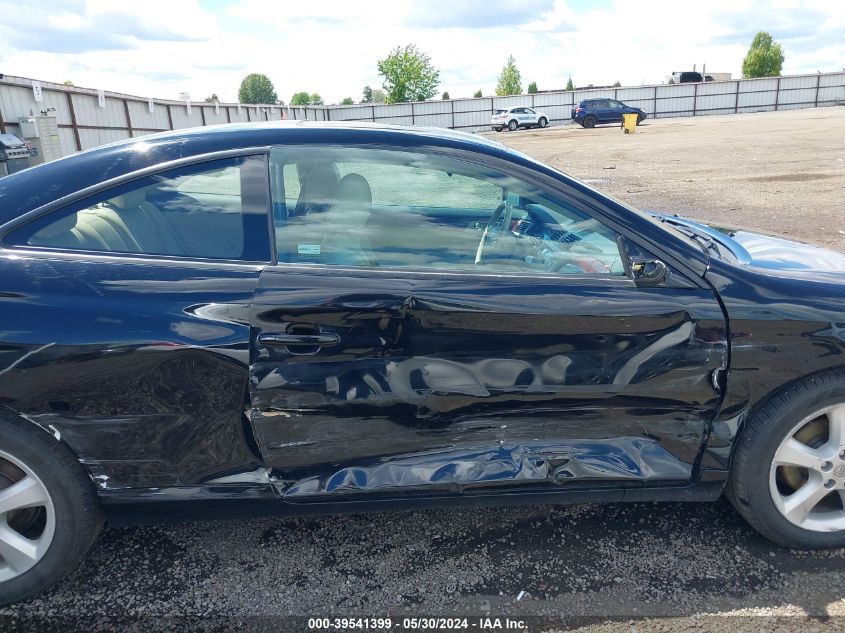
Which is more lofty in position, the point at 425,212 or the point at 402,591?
the point at 425,212

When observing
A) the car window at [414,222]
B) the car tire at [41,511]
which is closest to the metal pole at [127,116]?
the car window at [414,222]

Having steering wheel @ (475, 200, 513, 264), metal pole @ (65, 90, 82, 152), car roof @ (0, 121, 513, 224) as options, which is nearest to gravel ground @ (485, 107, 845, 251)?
steering wheel @ (475, 200, 513, 264)

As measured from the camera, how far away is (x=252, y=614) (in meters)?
2.24

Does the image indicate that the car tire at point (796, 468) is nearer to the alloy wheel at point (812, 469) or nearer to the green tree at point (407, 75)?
the alloy wheel at point (812, 469)

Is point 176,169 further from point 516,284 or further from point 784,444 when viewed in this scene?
point 784,444

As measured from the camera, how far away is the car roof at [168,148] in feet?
Result: 7.43

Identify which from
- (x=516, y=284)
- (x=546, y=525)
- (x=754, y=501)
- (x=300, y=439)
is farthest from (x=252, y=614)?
(x=754, y=501)

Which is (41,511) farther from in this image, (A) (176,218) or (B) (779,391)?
(B) (779,391)

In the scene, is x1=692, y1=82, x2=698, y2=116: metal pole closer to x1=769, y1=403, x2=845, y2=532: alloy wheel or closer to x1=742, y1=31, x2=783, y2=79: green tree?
x1=742, y1=31, x2=783, y2=79: green tree

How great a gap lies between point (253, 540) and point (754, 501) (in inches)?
77.3

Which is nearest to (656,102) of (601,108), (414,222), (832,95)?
(601,108)

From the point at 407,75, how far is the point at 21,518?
70500mm

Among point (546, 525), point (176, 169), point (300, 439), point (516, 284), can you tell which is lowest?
point (546, 525)

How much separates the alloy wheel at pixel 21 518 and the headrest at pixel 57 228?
0.74 metres
